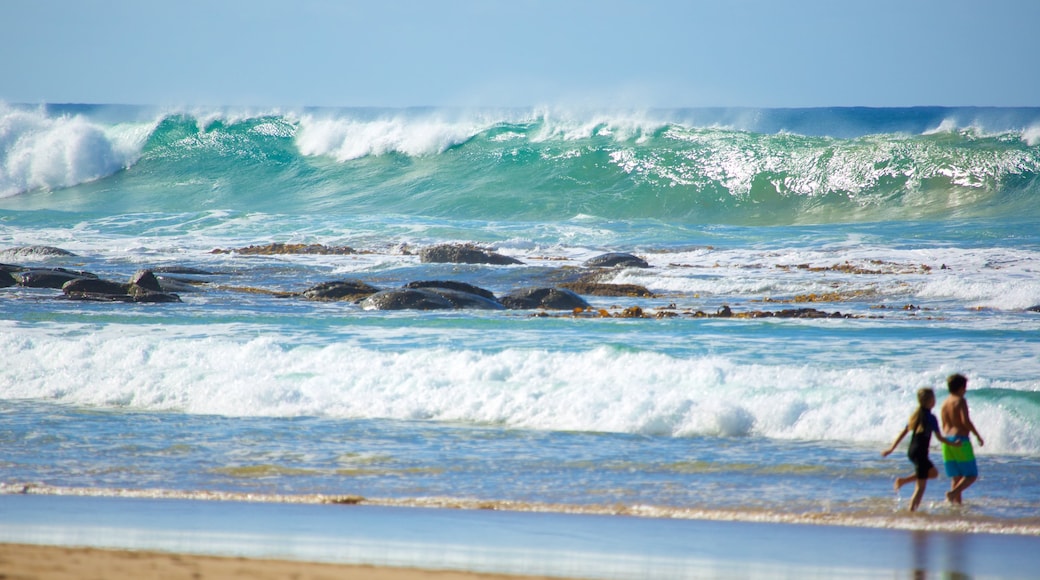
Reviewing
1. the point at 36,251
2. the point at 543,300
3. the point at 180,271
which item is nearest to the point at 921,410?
the point at 543,300

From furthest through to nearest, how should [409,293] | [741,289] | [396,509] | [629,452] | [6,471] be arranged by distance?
[741,289] < [409,293] < [629,452] < [6,471] < [396,509]

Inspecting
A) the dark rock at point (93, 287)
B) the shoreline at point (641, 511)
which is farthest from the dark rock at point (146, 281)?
the shoreline at point (641, 511)

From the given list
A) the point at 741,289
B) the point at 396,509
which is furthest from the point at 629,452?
the point at 741,289

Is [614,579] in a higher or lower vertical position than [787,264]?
lower

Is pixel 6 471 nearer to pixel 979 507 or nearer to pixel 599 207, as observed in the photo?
pixel 979 507

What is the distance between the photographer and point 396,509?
5676 millimetres

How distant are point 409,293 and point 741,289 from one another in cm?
558

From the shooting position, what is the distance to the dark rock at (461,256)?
20.2 m

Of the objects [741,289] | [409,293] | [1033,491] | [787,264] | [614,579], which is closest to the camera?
[614,579]

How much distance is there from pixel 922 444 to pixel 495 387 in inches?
158

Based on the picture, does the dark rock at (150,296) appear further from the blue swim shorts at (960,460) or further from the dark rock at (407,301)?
the blue swim shorts at (960,460)

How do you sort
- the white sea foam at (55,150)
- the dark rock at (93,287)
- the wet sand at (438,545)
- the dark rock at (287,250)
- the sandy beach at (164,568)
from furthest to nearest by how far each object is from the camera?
the white sea foam at (55,150)
the dark rock at (287,250)
the dark rock at (93,287)
the wet sand at (438,545)
the sandy beach at (164,568)

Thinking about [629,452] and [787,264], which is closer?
[629,452]

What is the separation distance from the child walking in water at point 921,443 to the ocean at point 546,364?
0.15 metres
